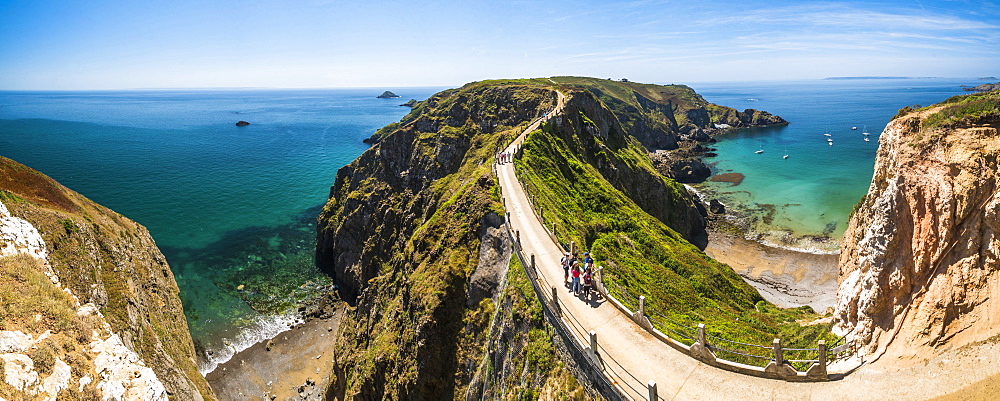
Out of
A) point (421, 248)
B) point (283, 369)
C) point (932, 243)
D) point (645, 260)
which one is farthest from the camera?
point (283, 369)

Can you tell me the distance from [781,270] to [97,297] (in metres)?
72.0

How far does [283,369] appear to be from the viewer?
48281 mm

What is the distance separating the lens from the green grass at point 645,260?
25.9 meters

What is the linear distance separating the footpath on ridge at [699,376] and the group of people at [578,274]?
0.57 m

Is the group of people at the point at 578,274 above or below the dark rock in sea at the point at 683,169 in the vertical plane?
above

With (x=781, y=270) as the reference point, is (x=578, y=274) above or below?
above

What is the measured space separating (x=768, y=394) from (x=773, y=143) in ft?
526

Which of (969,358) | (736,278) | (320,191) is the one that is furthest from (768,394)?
(320,191)

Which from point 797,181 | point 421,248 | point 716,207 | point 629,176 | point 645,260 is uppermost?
point 629,176

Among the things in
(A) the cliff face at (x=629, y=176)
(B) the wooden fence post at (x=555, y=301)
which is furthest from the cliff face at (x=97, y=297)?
(A) the cliff face at (x=629, y=176)

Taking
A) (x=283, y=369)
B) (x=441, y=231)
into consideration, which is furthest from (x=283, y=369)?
(x=441, y=231)

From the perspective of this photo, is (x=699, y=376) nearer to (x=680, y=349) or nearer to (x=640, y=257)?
(x=680, y=349)

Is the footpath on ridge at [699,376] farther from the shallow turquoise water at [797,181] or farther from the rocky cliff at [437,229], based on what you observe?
the shallow turquoise water at [797,181]

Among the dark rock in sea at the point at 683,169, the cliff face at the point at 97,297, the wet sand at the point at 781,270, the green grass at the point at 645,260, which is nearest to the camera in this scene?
the cliff face at the point at 97,297
